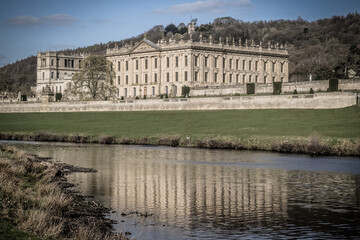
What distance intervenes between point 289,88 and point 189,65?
36.1m

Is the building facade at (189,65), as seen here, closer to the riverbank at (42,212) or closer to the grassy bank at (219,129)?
the grassy bank at (219,129)

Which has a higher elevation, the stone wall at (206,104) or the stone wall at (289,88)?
the stone wall at (289,88)

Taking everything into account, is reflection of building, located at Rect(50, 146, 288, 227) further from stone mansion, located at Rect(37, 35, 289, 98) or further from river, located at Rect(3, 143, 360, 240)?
stone mansion, located at Rect(37, 35, 289, 98)

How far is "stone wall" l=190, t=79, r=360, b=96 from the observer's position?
72.1 meters

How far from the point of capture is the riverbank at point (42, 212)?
49.9 ft

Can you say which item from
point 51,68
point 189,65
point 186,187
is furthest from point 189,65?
point 186,187

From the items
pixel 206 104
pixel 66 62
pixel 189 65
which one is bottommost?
pixel 206 104

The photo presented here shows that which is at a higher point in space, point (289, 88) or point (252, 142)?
point (289, 88)

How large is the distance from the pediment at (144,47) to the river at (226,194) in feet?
275

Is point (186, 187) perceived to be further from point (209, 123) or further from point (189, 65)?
point (189, 65)

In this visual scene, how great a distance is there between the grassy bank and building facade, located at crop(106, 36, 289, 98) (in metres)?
38.2

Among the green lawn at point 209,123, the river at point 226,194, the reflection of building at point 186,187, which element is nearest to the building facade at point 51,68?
the green lawn at point 209,123

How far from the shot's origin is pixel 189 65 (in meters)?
117

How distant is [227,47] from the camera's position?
4865 inches
